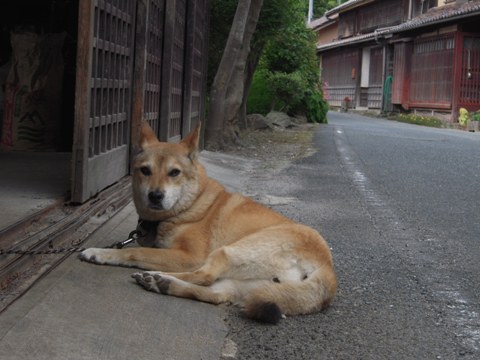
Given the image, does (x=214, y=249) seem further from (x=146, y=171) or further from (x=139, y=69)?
(x=139, y=69)

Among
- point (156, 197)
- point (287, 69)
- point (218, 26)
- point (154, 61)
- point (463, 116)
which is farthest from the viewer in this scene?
point (463, 116)

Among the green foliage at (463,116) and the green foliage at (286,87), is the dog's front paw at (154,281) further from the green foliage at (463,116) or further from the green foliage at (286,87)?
the green foliage at (463,116)

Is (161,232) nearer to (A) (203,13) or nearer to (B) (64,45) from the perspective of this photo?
(B) (64,45)

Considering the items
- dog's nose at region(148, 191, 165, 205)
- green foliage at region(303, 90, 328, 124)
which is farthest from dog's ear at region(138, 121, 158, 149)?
green foliage at region(303, 90, 328, 124)

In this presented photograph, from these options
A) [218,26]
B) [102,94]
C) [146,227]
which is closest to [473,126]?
[218,26]

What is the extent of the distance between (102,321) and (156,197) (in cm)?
112

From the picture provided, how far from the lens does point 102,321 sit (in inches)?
149

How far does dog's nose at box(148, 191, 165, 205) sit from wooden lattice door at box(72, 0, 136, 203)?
68.9 inches

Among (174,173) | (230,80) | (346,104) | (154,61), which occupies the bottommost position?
(174,173)

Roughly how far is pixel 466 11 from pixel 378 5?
20395mm

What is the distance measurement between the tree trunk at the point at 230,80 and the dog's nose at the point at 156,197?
10446 mm

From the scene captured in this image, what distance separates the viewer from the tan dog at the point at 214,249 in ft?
14.1

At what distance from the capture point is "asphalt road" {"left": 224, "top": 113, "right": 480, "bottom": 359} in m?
3.98

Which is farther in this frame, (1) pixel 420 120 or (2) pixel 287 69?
(1) pixel 420 120
